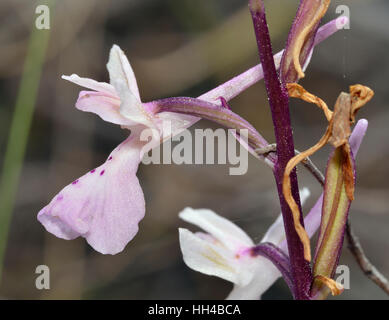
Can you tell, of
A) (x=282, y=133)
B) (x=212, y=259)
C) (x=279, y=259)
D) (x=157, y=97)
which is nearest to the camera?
(x=282, y=133)

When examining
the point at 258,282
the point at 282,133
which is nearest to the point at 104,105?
the point at 282,133

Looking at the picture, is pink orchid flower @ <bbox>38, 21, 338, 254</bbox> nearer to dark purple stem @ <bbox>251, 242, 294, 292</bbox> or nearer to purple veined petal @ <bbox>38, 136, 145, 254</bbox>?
purple veined petal @ <bbox>38, 136, 145, 254</bbox>

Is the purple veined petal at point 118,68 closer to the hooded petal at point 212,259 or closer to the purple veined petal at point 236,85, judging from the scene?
the purple veined petal at point 236,85

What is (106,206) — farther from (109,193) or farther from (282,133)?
(282,133)

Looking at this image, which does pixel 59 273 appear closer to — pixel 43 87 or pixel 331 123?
pixel 43 87

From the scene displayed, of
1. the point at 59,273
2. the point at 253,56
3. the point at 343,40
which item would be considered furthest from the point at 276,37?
the point at 59,273

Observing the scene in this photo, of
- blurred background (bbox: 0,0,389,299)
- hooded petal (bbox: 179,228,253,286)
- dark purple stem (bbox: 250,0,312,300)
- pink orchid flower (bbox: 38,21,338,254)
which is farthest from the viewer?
blurred background (bbox: 0,0,389,299)

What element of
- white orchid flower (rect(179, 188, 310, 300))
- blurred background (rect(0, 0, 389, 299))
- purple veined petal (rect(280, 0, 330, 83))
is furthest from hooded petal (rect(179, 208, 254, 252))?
blurred background (rect(0, 0, 389, 299))

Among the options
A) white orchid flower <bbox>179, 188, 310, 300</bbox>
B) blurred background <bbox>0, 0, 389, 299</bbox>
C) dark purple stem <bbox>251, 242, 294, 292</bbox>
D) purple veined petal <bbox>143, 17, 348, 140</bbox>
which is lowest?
dark purple stem <bbox>251, 242, 294, 292</bbox>
